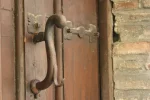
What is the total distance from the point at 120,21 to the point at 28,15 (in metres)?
0.65

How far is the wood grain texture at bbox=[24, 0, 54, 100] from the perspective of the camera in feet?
3.35

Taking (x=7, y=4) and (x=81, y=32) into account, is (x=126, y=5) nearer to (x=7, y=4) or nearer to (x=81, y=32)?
(x=81, y=32)

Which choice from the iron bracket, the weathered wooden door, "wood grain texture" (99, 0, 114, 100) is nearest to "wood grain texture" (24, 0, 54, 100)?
the weathered wooden door

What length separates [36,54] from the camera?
3.52ft

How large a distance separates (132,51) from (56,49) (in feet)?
1.82

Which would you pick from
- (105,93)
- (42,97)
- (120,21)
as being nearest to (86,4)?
(120,21)

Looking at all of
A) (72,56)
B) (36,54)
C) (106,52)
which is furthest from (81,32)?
(36,54)

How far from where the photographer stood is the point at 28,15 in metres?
1.03

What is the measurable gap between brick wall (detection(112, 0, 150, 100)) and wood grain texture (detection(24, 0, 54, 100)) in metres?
0.50

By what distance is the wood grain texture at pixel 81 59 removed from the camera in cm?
129

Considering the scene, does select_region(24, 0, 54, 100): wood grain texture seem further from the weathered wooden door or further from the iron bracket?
the iron bracket

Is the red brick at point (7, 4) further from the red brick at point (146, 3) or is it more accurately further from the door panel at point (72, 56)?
Answer: the red brick at point (146, 3)

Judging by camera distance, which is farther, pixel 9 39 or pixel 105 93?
pixel 105 93

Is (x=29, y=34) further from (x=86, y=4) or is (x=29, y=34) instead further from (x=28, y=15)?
(x=86, y=4)
